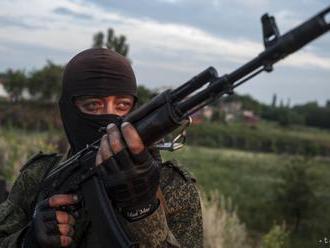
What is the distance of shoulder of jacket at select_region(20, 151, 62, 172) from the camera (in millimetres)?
3062

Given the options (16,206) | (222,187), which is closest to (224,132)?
(222,187)

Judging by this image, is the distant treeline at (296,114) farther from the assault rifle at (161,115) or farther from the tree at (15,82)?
the assault rifle at (161,115)

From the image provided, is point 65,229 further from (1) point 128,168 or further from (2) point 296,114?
(2) point 296,114

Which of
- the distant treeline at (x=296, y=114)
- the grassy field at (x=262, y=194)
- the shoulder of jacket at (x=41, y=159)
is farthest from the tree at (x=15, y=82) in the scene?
the shoulder of jacket at (x=41, y=159)

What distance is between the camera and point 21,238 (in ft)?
9.14

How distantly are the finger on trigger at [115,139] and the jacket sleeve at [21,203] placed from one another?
2.59ft

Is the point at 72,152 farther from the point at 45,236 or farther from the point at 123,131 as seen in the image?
the point at 123,131

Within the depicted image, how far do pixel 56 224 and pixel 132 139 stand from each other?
0.60 m

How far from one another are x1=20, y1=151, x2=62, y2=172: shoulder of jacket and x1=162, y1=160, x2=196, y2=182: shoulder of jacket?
613 millimetres

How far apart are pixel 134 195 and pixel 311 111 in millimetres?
58784

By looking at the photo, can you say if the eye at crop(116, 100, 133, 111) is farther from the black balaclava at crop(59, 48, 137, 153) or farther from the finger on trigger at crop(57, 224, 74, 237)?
the finger on trigger at crop(57, 224, 74, 237)

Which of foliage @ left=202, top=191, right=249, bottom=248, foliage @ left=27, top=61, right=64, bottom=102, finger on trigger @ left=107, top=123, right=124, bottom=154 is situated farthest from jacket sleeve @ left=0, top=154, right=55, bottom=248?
foliage @ left=27, top=61, right=64, bottom=102

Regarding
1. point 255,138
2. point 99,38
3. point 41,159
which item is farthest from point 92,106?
point 255,138

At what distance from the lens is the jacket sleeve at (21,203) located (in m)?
2.93
